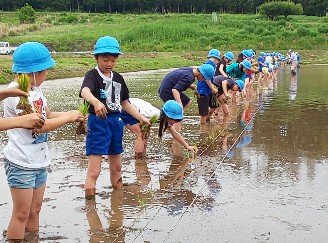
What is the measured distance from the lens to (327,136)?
→ 916cm

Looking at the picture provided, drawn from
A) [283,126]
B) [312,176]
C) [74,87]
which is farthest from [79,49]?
[312,176]

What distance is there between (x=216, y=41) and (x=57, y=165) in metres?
47.2

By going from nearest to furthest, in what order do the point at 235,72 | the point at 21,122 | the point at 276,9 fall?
1. the point at 21,122
2. the point at 235,72
3. the point at 276,9

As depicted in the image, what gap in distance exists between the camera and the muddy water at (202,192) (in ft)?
15.1

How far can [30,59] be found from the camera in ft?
13.5

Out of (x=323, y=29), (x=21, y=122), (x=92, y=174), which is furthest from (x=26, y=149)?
(x=323, y=29)

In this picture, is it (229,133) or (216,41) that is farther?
(216,41)

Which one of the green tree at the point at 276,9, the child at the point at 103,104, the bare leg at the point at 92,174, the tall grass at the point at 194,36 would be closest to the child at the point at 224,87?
the child at the point at 103,104

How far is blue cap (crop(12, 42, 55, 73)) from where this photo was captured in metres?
4.12

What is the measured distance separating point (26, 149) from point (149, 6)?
103725mm

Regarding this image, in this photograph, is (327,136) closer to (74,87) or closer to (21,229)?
(21,229)

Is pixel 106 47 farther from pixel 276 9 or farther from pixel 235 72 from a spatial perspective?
pixel 276 9

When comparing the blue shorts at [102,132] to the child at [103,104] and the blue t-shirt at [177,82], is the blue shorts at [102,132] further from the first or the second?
the blue t-shirt at [177,82]

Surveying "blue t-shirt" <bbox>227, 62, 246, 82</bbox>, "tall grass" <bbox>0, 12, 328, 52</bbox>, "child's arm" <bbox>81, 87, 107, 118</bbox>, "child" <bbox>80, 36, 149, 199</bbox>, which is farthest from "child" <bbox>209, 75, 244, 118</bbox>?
"tall grass" <bbox>0, 12, 328, 52</bbox>
